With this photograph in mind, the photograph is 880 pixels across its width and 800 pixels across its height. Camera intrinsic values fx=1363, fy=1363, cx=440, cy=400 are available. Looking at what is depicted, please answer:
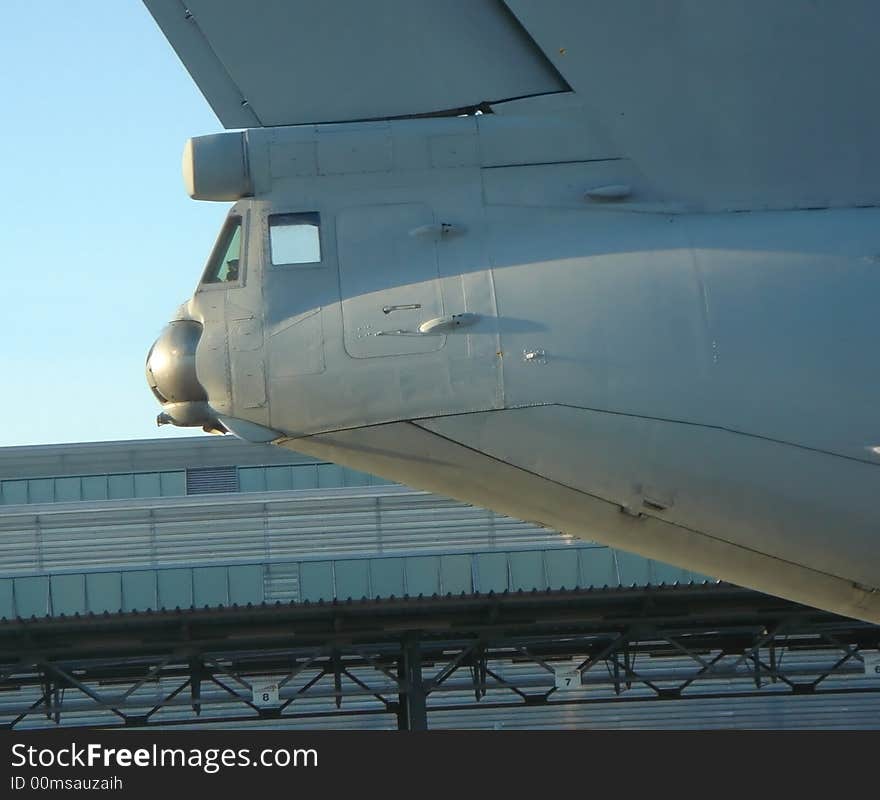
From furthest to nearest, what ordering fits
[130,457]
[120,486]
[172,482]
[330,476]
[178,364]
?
[130,457]
[172,482]
[120,486]
[330,476]
[178,364]

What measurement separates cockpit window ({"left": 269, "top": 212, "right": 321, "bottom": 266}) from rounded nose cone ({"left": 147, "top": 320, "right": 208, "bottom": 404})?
2.61 feet

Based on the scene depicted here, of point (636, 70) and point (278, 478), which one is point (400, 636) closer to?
point (636, 70)

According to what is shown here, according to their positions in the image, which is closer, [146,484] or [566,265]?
[566,265]

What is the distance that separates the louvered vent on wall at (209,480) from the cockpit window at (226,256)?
5292 centimetres

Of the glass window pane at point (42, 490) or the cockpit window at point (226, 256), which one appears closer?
the cockpit window at point (226, 256)

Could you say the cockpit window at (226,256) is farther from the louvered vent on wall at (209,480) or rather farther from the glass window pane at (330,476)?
the louvered vent on wall at (209,480)

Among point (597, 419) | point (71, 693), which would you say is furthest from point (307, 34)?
point (71, 693)

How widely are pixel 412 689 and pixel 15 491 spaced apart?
36.4 metres

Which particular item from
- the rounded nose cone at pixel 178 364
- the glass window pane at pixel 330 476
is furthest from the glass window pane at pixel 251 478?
the rounded nose cone at pixel 178 364

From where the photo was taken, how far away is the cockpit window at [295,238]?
9633 millimetres

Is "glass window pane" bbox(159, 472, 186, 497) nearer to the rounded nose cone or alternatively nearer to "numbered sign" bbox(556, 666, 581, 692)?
"numbered sign" bbox(556, 666, 581, 692)

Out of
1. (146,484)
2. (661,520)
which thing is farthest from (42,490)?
(661,520)

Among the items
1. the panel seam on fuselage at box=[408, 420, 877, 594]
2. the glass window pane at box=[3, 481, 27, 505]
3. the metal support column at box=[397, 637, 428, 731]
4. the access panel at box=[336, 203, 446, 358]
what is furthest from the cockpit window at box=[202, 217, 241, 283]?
the glass window pane at box=[3, 481, 27, 505]

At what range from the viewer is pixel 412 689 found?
3000 centimetres
